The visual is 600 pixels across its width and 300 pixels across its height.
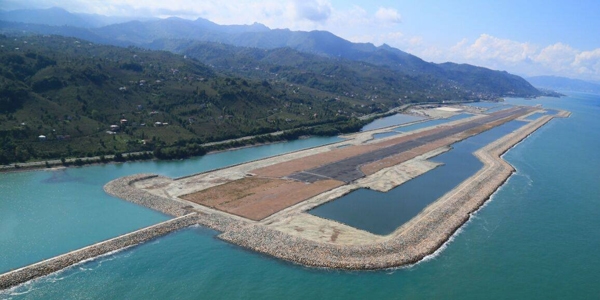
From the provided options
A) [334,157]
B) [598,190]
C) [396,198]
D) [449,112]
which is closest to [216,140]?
[334,157]

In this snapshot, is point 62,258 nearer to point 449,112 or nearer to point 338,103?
point 338,103

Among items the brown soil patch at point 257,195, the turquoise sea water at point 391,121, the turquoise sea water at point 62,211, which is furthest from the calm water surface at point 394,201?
the turquoise sea water at point 391,121

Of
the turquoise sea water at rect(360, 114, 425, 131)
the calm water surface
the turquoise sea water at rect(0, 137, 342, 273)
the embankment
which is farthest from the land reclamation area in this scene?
the turquoise sea water at rect(360, 114, 425, 131)

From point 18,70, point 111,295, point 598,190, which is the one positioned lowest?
point 111,295

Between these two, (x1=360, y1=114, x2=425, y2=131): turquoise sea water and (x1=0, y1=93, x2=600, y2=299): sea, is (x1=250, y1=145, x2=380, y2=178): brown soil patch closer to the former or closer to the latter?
(x1=0, y1=93, x2=600, y2=299): sea

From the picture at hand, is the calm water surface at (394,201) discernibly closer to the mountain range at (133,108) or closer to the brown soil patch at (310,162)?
the brown soil patch at (310,162)

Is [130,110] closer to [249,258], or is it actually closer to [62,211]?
[62,211]
